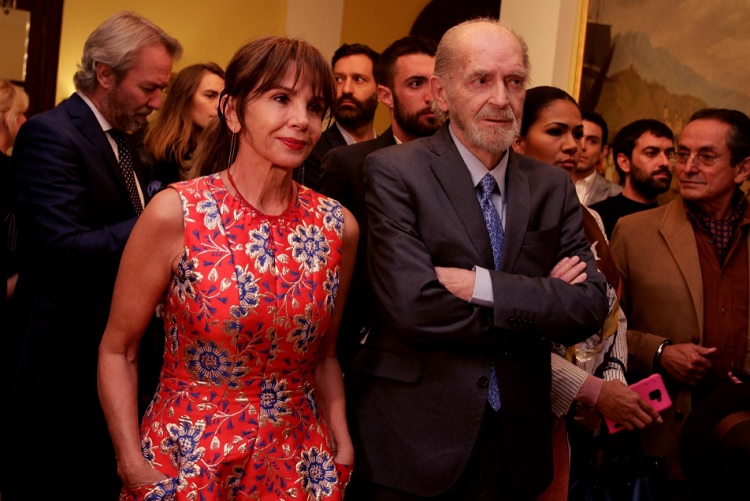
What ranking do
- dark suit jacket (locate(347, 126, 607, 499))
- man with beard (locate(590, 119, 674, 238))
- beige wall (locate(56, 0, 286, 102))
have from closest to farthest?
dark suit jacket (locate(347, 126, 607, 499)) → man with beard (locate(590, 119, 674, 238)) → beige wall (locate(56, 0, 286, 102))

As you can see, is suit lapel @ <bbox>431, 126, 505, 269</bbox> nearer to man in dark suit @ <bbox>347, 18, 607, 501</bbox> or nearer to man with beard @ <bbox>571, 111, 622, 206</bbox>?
man in dark suit @ <bbox>347, 18, 607, 501</bbox>

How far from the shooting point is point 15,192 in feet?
9.84

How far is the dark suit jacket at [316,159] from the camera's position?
3637 millimetres

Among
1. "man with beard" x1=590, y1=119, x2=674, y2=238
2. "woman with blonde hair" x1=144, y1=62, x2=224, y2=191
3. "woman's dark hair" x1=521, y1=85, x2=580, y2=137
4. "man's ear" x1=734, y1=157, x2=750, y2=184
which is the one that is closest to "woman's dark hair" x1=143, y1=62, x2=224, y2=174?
"woman with blonde hair" x1=144, y1=62, x2=224, y2=191

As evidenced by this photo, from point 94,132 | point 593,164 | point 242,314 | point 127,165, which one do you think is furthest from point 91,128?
point 593,164

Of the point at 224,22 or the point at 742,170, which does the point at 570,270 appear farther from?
the point at 224,22

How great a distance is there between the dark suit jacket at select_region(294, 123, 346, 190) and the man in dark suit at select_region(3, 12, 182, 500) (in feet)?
2.12

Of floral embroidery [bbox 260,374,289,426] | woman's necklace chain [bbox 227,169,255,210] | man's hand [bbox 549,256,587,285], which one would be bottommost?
floral embroidery [bbox 260,374,289,426]

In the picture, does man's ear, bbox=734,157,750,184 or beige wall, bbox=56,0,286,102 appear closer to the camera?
man's ear, bbox=734,157,750,184

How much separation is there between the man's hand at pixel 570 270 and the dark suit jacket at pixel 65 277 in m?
1.29

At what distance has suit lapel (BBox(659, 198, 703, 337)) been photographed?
3680mm

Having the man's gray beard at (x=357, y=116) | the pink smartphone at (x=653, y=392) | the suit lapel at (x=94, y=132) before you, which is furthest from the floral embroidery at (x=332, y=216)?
the man's gray beard at (x=357, y=116)

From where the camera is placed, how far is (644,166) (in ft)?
16.7

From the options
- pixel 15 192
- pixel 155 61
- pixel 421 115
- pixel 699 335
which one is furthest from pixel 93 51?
pixel 699 335
